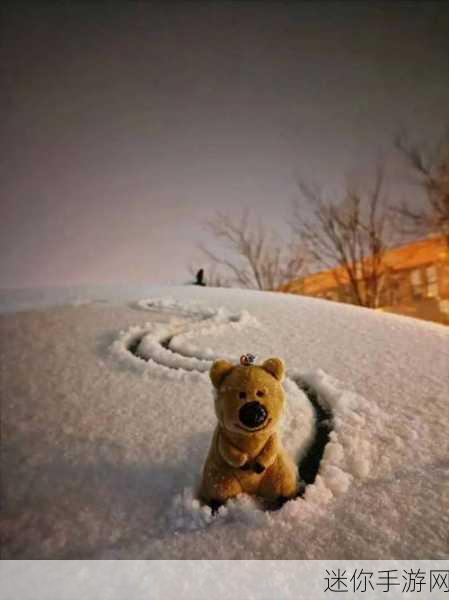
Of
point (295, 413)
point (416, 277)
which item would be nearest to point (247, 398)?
point (295, 413)

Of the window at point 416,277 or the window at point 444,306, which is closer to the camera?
the window at point 444,306

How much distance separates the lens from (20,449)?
2.04 metres

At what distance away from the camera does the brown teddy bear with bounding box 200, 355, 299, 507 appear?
4.24ft

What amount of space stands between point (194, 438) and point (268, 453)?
0.65 meters

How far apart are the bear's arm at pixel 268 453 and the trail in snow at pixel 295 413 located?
0.18m

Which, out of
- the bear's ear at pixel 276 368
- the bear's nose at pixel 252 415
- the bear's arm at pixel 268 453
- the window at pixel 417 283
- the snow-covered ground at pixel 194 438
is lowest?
the window at pixel 417 283

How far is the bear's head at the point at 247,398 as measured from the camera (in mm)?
1261

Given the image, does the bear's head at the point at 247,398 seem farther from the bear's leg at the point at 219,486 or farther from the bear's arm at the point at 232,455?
the bear's leg at the point at 219,486

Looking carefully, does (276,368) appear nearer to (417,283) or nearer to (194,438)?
(194,438)

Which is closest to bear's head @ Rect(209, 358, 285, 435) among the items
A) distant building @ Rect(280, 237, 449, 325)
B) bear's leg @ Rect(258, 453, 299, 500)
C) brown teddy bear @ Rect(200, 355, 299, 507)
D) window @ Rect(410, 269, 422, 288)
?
brown teddy bear @ Rect(200, 355, 299, 507)

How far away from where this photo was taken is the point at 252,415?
125 cm

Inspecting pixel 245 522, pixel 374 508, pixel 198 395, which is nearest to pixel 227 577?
pixel 245 522

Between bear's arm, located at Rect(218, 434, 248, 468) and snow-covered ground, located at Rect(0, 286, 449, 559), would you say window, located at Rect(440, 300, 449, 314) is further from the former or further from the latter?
bear's arm, located at Rect(218, 434, 248, 468)

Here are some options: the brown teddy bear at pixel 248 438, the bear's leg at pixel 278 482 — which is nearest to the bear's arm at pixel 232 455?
the brown teddy bear at pixel 248 438
